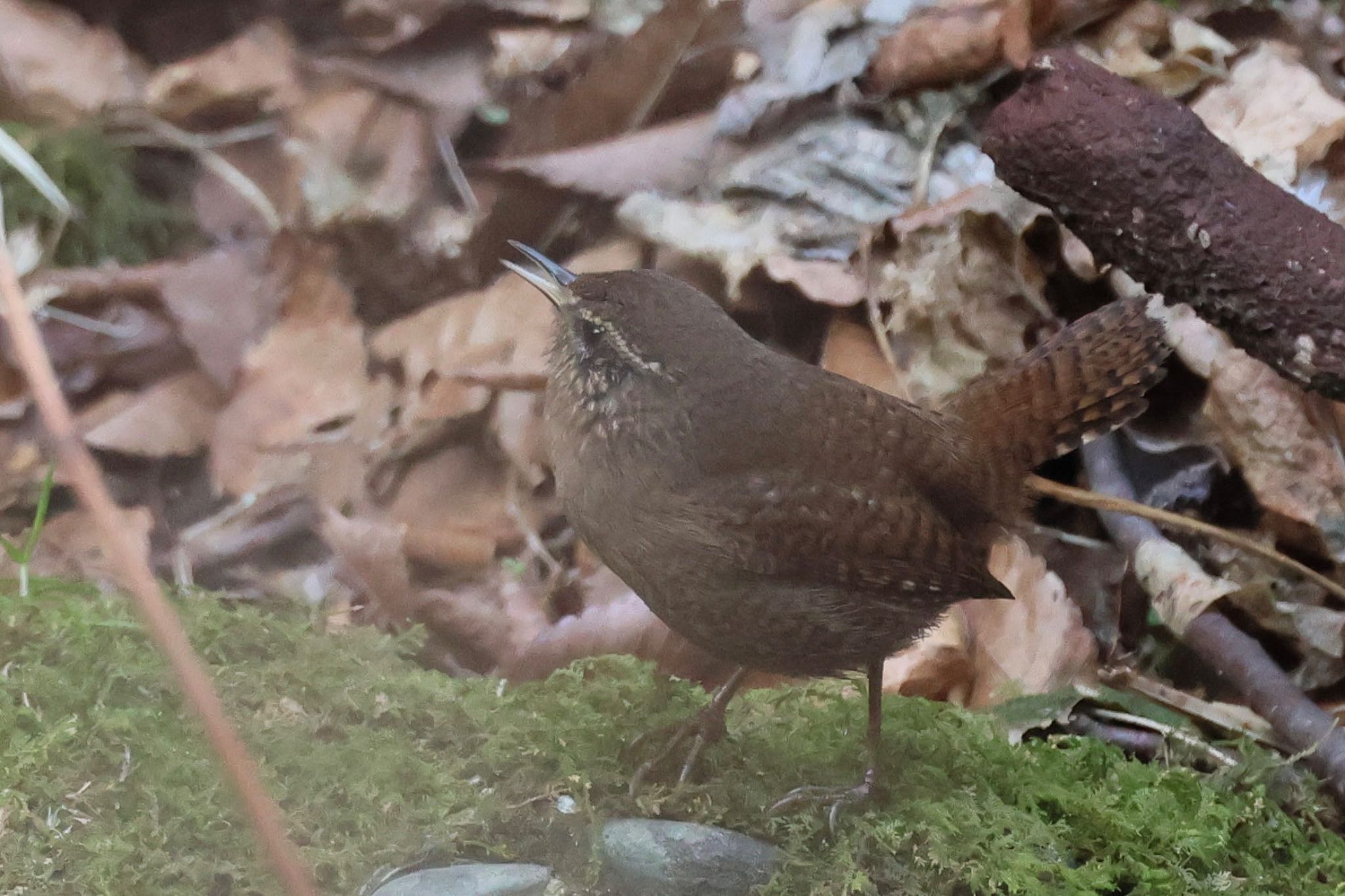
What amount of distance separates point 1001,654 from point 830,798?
2.60ft

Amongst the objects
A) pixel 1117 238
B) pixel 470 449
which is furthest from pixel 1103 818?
pixel 470 449

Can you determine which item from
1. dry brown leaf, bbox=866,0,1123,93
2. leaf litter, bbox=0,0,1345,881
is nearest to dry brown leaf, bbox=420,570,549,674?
leaf litter, bbox=0,0,1345,881

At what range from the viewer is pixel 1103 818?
6.04 feet

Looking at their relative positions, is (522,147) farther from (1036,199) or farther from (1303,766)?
(1303,766)

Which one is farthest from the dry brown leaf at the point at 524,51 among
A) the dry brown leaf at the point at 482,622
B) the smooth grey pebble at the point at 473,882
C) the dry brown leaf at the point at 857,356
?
the smooth grey pebble at the point at 473,882

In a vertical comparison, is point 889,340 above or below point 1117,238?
below

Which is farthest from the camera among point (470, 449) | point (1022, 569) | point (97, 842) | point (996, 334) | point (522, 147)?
point (522, 147)

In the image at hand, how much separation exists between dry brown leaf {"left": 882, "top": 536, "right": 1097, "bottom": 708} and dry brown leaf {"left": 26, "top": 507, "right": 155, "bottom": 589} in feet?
5.40

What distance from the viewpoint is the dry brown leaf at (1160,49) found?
325 centimetres

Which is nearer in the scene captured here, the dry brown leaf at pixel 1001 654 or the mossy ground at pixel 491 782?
the mossy ground at pixel 491 782

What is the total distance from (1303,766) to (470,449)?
2.06 m

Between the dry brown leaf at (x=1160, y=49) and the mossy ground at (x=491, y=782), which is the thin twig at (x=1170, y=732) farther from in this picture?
the dry brown leaf at (x=1160, y=49)

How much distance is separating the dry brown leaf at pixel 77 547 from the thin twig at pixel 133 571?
1.81m

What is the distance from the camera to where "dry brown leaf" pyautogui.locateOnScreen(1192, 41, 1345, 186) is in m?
2.93
